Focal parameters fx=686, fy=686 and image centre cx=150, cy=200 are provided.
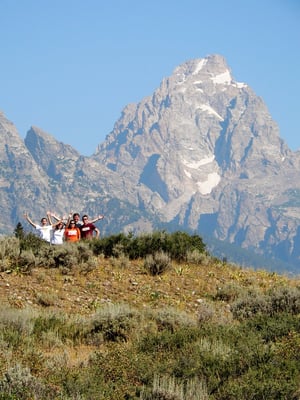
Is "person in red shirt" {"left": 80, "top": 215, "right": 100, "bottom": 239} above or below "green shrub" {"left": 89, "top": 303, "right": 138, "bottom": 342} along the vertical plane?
above

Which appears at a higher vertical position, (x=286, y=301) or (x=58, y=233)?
(x=58, y=233)

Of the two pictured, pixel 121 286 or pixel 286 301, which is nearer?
pixel 286 301

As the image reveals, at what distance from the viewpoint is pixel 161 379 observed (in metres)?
9.32

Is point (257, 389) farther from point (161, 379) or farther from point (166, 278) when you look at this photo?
point (166, 278)

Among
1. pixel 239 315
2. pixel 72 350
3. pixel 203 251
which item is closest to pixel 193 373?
pixel 72 350

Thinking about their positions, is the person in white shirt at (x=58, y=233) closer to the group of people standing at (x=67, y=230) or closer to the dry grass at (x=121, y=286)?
the group of people standing at (x=67, y=230)

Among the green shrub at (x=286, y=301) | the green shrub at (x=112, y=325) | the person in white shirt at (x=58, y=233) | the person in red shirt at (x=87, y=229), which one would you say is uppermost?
the person in red shirt at (x=87, y=229)

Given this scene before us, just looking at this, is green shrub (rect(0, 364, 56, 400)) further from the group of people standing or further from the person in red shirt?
the person in red shirt

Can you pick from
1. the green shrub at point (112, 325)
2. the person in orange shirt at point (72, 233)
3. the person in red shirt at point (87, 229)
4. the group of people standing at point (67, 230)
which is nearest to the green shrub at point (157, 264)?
Answer: the group of people standing at point (67, 230)

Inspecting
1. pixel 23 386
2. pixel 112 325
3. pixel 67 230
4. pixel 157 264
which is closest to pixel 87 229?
pixel 67 230

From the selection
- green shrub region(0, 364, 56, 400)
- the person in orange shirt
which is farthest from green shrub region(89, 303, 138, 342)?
the person in orange shirt

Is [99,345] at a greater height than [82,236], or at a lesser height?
lesser

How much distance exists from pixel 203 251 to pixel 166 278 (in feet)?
13.2

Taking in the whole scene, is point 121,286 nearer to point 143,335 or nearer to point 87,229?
point 143,335
